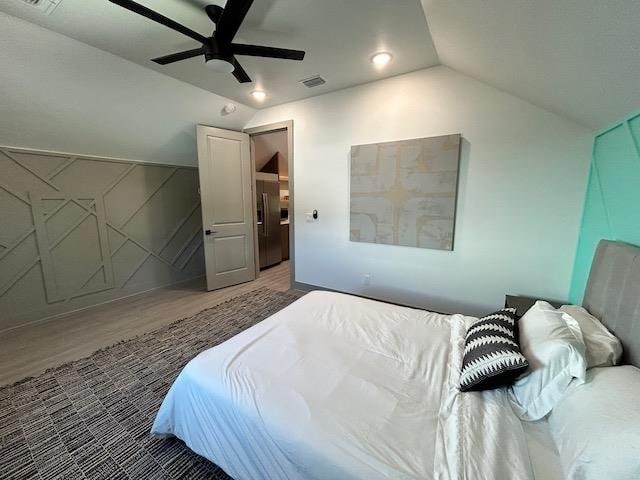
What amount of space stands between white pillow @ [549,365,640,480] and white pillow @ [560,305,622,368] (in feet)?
0.23

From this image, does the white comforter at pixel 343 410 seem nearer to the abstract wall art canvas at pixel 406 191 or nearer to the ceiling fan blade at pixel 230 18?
the abstract wall art canvas at pixel 406 191

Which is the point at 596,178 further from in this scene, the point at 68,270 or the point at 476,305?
the point at 68,270

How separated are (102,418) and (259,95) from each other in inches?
137

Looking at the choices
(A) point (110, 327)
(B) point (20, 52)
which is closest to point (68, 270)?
(A) point (110, 327)

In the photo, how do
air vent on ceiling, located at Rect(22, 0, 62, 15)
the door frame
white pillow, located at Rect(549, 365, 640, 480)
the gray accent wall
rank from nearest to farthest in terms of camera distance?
white pillow, located at Rect(549, 365, 640, 480) < air vent on ceiling, located at Rect(22, 0, 62, 15) < the gray accent wall < the door frame

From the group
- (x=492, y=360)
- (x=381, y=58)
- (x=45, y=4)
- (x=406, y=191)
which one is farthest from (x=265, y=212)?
(x=492, y=360)

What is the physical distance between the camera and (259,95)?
328 cm

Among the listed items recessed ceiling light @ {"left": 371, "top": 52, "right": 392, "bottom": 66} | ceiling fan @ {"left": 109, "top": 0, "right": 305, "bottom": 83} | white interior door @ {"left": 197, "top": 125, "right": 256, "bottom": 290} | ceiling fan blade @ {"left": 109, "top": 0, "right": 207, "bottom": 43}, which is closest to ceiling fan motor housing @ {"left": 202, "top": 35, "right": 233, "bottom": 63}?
ceiling fan @ {"left": 109, "top": 0, "right": 305, "bottom": 83}

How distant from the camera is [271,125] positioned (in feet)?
12.3

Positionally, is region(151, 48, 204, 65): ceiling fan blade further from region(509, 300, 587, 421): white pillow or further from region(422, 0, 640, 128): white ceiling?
region(509, 300, 587, 421): white pillow

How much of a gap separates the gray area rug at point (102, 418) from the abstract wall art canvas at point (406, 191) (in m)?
2.07

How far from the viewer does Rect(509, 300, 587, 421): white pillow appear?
98 cm

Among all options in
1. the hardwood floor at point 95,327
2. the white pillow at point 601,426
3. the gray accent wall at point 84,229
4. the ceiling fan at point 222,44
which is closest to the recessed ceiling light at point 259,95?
the ceiling fan at point 222,44

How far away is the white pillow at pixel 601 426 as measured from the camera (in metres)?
0.69
